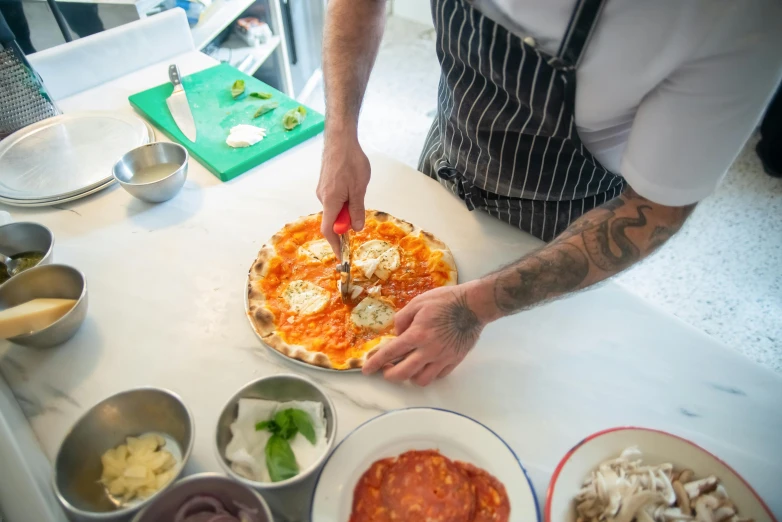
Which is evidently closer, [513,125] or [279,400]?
[279,400]

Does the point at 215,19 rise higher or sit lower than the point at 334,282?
higher

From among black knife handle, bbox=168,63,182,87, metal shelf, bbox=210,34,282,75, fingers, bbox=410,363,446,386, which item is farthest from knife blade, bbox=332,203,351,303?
metal shelf, bbox=210,34,282,75

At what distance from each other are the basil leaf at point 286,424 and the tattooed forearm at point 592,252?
0.47 m

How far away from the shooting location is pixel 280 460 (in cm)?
86

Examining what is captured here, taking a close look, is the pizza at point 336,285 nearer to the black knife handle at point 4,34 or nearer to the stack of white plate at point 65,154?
the stack of white plate at point 65,154

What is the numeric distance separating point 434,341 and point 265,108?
119 cm

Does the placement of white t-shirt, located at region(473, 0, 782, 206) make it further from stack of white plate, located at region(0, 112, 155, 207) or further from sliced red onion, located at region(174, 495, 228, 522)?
stack of white plate, located at region(0, 112, 155, 207)

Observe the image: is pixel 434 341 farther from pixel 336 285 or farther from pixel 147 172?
pixel 147 172

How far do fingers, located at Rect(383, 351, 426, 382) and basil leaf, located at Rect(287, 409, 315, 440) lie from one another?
21 cm

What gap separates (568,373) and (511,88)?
0.67 metres

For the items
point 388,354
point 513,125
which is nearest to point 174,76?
point 513,125

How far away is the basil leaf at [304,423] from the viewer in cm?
90

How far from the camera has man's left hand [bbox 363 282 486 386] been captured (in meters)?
1.03

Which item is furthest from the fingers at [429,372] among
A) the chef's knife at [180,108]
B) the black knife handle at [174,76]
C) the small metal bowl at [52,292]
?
the black knife handle at [174,76]
